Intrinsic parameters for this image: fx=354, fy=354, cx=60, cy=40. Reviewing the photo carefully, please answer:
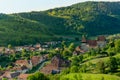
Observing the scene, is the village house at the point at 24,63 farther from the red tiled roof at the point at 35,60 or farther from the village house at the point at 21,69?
the village house at the point at 21,69

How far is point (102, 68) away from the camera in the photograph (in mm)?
95438

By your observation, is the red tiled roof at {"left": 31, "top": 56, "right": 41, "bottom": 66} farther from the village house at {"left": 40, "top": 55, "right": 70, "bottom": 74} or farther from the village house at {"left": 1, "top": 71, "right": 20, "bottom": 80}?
the village house at {"left": 1, "top": 71, "right": 20, "bottom": 80}

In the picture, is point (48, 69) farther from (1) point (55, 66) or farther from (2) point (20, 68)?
(2) point (20, 68)

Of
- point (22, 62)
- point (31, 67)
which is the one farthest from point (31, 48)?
point (31, 67)

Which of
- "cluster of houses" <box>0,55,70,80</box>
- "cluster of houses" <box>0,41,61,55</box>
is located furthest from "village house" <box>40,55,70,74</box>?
"cluster of houses" <box>0,41,61,55</box>

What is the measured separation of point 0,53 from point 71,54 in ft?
116

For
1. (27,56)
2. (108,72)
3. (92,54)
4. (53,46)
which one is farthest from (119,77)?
(53,46)

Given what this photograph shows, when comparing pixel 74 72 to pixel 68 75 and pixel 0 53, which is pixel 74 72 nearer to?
pixel 68 75

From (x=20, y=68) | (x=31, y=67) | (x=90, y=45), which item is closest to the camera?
(x=20, y=68)

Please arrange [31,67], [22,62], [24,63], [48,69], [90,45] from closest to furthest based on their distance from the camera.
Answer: [48,69], [31,67], [24,63], [22,62], [90,45]

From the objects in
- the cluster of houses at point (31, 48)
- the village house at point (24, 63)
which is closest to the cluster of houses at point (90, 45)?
the cluster of houses at point (31, 48)

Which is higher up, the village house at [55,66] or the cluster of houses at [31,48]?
the village house at [55,66]

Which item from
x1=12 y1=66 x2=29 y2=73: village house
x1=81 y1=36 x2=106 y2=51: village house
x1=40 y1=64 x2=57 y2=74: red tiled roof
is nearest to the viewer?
x1=40 y1=64 x2=57 y2=74: red tiled roof

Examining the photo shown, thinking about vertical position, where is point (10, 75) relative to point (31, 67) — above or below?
above
